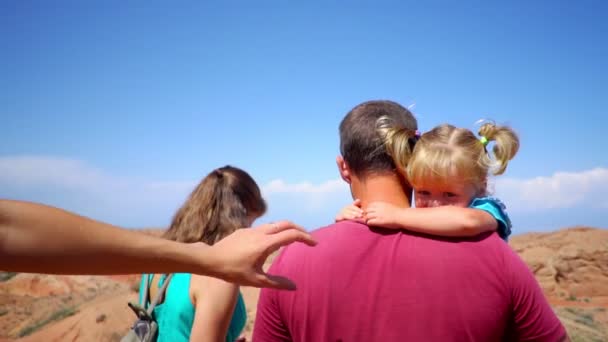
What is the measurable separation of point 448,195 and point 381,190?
629 mm

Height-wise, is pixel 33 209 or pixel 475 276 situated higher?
pixel 33 209

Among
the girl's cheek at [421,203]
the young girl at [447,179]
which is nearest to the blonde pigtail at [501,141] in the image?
the young girl at [447,179]

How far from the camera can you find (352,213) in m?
2.46

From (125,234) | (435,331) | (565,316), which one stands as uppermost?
(125,234)

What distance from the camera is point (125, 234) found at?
140 centimetres

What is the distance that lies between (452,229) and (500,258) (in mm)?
228

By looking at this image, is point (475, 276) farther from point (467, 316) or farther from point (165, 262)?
point (165, 262)

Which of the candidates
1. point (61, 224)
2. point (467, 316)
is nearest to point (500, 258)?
point (467, 316)

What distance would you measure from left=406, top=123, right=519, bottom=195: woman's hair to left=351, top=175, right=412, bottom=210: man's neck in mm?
74

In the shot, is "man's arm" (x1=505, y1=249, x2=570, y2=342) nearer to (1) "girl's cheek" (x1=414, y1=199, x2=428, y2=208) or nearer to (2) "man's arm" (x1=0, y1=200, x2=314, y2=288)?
(1) "girl's cheek" (x1=414, y1=199, x2=428, y2=208)

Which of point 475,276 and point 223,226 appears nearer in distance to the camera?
point 475,276

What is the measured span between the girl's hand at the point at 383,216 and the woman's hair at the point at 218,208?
1.21m

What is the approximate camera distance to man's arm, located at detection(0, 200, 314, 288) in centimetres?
123

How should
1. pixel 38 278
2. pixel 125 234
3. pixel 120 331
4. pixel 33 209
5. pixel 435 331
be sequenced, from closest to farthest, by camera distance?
pixel 33 209, pixel 125 234, pixel 435 331, pixel 120 331, pixel 38 278
